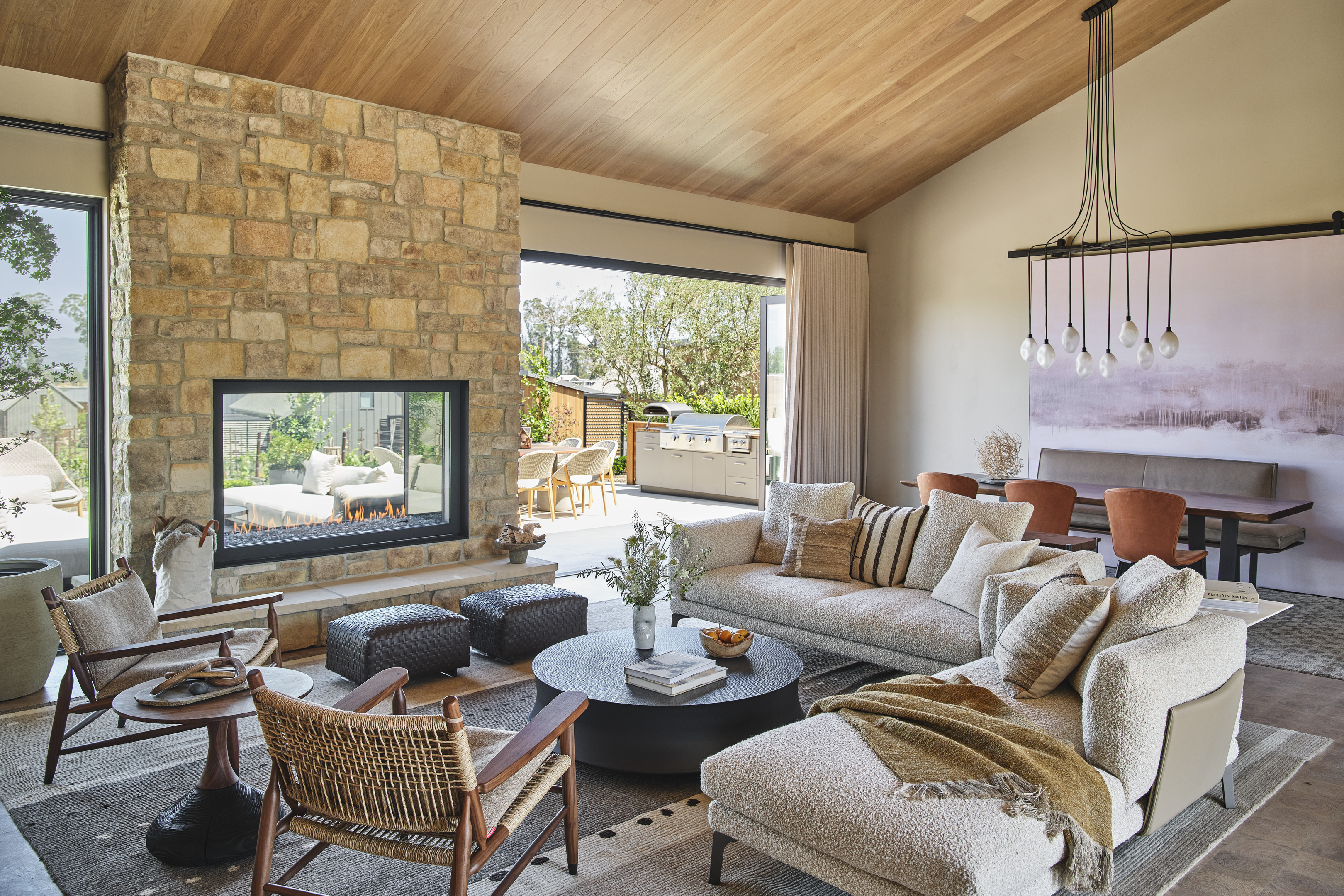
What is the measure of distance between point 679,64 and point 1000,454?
3969mm

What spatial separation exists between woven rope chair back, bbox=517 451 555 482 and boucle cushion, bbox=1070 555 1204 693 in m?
6.58

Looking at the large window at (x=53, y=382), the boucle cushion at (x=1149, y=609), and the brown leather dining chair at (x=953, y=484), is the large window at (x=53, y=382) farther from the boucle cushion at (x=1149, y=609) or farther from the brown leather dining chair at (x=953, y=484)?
the brown leather dining chair at (x=953, y=484)

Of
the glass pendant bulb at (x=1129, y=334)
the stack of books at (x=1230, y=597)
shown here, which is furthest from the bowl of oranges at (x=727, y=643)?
the glass pendant bulb at (x=1129, y=334)

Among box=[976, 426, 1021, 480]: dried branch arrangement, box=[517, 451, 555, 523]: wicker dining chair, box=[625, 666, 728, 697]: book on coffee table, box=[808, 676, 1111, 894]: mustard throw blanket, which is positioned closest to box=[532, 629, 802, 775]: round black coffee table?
box=[625, 666, 728, 697]: book on coffee table

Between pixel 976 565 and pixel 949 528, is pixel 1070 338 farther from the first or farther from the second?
pixel 976 565

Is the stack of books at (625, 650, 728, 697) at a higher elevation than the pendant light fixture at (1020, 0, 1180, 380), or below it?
below

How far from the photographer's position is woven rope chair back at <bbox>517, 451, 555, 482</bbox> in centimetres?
900

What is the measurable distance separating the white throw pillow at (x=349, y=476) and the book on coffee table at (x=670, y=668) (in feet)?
8.60

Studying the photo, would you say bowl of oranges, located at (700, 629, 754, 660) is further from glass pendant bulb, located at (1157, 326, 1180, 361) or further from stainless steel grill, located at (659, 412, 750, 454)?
stainless steel grill, located at (659, 412, 750, 454)

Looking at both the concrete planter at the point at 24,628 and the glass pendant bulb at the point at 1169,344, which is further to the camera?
the glass pendant bulb at the point at 1169,344

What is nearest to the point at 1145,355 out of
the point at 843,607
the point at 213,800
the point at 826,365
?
the point at 843,607

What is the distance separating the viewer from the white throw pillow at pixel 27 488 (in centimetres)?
448

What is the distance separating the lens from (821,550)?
4699 mm

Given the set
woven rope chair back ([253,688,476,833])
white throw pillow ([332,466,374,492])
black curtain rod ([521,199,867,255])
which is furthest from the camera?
black curtain rod ([521,199,867,255])
